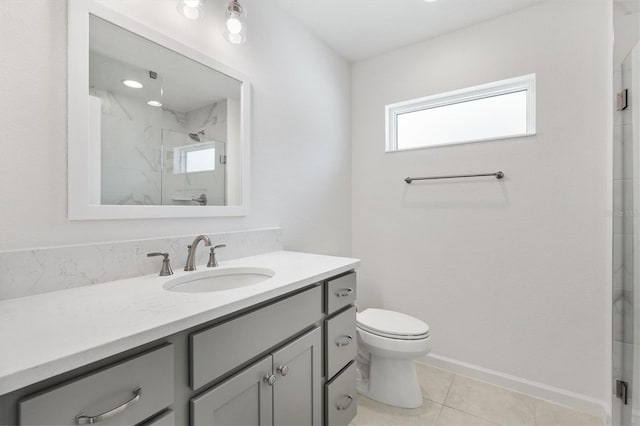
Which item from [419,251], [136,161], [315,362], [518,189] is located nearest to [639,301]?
[518,189]

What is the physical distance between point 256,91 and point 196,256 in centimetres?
101

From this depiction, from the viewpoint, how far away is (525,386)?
1857mm

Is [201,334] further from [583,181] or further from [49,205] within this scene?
[583,181]

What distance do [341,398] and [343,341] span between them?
0.93 ft

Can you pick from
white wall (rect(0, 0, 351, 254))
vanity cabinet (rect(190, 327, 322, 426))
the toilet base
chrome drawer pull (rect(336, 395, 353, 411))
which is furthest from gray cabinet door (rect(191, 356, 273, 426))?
the toilet base

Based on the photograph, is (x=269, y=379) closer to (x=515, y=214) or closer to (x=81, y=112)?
(x=81, y=112)

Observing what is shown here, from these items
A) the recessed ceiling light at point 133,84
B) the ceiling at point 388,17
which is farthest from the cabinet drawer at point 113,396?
the ceiling at point 388,17

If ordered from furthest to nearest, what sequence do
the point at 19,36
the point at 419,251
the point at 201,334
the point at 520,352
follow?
the point at 419,251, the point at 520,352, the point at 19,36, the point at 201,334

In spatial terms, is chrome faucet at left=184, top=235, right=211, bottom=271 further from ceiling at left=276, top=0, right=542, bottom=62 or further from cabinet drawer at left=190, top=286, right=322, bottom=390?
ceiling at left=276, top=0, right=542, bottom=62

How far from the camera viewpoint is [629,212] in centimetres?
139

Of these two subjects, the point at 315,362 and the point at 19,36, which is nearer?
the point at 19,36

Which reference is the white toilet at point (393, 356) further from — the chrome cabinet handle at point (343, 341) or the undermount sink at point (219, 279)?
the undermount sink at point (219, 279)

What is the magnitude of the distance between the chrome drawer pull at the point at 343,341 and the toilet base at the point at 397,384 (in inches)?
17.9

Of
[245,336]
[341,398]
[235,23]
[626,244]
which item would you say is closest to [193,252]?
[245,336]
